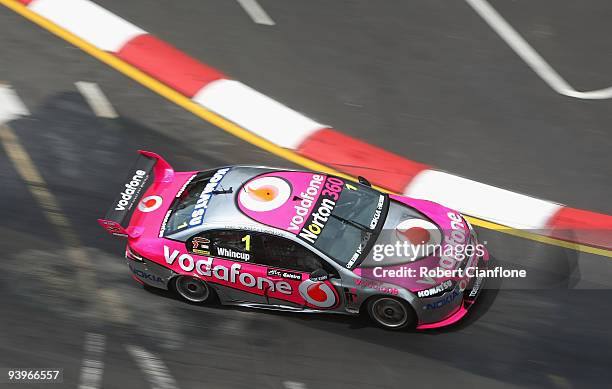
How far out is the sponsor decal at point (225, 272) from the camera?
845cm

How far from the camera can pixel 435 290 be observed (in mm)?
8180

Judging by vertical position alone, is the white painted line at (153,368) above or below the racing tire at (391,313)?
below

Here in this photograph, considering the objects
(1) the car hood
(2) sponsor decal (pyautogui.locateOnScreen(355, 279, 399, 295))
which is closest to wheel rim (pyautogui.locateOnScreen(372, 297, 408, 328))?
(2) sponsor decal (pyautogui.locateOnScreen(355, 279, 399, 295))

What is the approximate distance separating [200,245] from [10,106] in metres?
5.12

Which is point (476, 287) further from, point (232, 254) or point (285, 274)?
point (232, 254)

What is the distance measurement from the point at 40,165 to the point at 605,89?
351 inches

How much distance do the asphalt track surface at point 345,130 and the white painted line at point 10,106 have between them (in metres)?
0.19

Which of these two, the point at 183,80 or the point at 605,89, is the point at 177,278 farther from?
the point at 605,89

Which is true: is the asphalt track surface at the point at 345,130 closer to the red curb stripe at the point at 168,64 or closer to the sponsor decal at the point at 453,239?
the red curb stripe at the point at 168,64

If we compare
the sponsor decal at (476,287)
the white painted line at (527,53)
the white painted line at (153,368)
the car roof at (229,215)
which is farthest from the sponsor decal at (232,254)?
the white painted line at (527,53)

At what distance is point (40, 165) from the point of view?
10891 mm

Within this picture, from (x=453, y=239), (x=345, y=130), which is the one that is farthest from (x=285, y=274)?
(x=345, y=130)

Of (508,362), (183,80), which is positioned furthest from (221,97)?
(508,362)

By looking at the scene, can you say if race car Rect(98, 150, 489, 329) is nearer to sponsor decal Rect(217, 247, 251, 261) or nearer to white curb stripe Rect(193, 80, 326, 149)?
sponsor decal Rect(217, 247, 251, 261)
